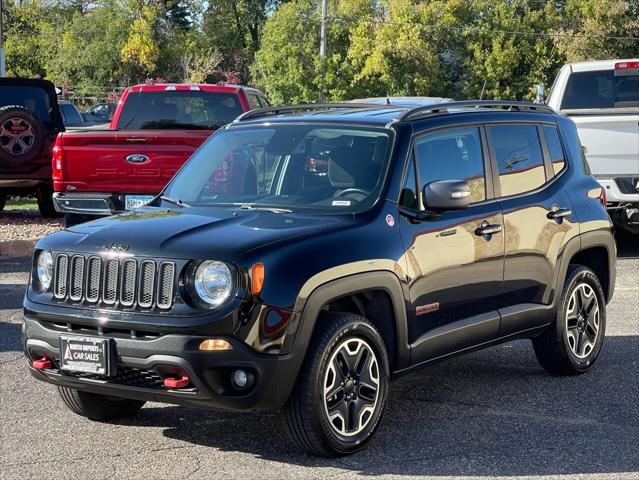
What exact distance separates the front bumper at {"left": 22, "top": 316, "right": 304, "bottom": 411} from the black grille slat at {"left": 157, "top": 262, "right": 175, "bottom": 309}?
0.55 feet

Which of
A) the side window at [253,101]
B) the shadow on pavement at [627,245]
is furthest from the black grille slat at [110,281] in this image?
the shadow on pavement at [627,245]

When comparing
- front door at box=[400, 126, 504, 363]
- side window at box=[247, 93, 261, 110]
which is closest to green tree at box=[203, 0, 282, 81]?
side window at box=[247, 93, 261, 110]

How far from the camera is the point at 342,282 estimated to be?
5.49 m

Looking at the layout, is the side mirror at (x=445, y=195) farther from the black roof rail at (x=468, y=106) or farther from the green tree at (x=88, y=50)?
the green tree at (x=88, y=50)

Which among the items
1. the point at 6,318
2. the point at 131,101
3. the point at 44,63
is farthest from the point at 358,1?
the point at 6,318

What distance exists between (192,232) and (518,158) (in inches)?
97.5

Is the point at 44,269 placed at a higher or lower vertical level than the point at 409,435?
higher

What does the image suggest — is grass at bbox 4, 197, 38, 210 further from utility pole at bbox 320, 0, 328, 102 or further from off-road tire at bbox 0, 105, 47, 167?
utility pole at bbox 320, 0, 328, 102

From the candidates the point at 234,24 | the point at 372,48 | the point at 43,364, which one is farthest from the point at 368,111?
the point at 234,24

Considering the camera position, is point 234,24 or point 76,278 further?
point 234,24

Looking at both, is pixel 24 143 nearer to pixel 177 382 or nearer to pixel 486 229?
pixel 486 229

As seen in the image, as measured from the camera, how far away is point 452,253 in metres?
6.30

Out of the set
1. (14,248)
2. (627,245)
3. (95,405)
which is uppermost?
(95,405)

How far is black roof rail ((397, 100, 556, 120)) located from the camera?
6479 millimetres
